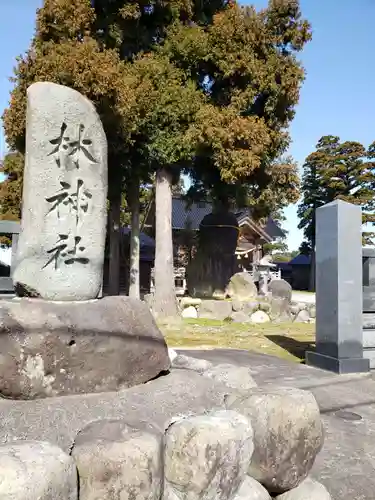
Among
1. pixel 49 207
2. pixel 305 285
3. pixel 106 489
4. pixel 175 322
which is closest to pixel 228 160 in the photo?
pixel 175 322

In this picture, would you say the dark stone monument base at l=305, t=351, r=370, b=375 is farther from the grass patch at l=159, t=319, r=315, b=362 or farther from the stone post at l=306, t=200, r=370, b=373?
the grass patch at l=159, t=319, r=315, b=362

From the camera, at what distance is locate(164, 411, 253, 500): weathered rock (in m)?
2.97

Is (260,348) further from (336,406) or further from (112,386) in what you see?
(112,386)

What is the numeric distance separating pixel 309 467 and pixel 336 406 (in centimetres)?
262

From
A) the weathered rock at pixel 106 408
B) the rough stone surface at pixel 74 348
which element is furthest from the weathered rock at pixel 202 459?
the rough stone surface at pixel 74 348

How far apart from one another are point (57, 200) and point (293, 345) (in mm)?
8394

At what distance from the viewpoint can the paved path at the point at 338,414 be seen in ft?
12.5

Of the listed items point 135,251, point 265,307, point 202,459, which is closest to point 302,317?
point 265,307

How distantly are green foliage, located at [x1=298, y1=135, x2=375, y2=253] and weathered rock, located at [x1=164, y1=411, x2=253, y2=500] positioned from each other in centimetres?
3514

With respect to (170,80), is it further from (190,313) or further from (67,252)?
(67,252)

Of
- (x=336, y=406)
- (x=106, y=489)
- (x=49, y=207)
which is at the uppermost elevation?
(x=49, y=207)

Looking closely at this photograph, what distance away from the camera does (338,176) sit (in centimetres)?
3744

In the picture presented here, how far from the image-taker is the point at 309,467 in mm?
3594

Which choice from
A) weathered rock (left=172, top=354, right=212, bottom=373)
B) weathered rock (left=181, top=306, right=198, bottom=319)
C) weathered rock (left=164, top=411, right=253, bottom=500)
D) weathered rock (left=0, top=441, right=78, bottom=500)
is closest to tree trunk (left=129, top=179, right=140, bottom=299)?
weathered rock (left=181, top=306, right=198, bottom=319)
